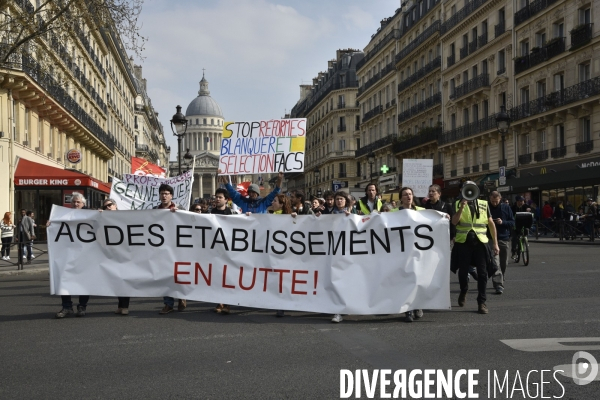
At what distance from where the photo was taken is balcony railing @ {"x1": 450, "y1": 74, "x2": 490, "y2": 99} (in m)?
43.2

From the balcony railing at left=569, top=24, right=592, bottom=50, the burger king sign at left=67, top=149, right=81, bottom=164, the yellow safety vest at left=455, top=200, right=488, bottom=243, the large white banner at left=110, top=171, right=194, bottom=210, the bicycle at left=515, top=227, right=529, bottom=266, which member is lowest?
the bicycle at left=515, top=227, right=529, bottom=266

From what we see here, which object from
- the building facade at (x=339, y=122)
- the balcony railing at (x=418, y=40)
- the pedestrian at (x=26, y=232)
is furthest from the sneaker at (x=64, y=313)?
the building facade at (x=339, y=122)

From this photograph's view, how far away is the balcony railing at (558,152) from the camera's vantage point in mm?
34375

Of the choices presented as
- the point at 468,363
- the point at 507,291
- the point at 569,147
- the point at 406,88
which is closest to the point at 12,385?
the point at 468,363

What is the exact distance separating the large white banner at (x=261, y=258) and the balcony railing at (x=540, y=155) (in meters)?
29.7

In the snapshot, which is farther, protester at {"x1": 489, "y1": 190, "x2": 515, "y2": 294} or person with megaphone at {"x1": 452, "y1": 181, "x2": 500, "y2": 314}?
protester at {"x1": 489, "y1": 190, "x2": 515, "y2": 294}

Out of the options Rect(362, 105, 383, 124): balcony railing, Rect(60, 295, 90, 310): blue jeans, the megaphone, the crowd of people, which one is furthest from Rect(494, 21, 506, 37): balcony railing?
Rect(60, 295, 90, 310): blue jeans

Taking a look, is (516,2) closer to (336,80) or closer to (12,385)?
(12,385)

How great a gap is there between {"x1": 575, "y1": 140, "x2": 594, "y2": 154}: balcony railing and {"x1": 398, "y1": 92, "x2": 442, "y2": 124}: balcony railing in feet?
59.2

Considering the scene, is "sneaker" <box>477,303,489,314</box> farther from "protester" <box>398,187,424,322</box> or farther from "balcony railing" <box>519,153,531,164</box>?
"balcony railing" <box>519,153,531,164</box>

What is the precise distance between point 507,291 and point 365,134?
6078 centimetres

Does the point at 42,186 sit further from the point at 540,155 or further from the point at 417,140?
the point at 417,140

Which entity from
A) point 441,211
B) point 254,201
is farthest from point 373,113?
point 441,211

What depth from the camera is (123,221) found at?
9.58 m
